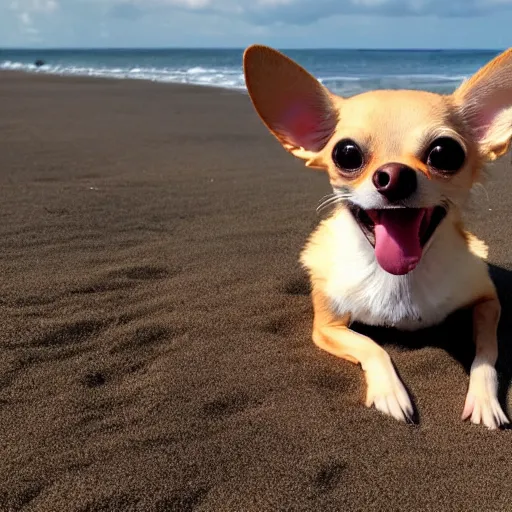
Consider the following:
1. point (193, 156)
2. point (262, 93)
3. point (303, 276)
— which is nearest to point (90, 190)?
point (193, 156)

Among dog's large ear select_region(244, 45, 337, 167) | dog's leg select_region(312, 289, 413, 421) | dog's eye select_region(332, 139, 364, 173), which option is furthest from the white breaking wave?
dog's eye select_region(332, 139, 364, 173)

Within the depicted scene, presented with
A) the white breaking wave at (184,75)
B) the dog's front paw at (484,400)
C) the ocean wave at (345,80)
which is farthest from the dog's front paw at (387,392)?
the white breaking wave at (184,75)

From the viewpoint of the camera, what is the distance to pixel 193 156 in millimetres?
7301

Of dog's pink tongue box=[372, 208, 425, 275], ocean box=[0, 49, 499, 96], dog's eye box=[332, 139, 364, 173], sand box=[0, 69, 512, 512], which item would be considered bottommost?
ocean box=[0, 49, 499, 96]

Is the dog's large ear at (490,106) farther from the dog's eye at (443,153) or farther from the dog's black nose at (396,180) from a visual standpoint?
the dog's black nose at (396,180)

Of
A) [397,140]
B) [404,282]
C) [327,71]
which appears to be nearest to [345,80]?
[327,71]

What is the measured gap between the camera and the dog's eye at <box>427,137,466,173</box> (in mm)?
2277

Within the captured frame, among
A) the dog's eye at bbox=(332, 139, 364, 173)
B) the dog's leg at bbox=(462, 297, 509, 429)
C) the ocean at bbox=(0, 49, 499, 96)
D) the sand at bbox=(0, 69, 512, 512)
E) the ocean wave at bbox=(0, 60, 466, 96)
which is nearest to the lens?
the sand at bbox=(0, 69, 512, 512)

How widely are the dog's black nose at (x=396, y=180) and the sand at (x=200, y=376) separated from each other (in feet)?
2.65

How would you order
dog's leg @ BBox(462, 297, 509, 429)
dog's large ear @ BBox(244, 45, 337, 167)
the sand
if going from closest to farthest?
1. the sand
2. dog's leg @ BBox(462, 297, 509, 429)
3. dog's large ear @ BBox(244, 45, 337, 167)

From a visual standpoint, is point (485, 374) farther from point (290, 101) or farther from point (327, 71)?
point (327, 71)

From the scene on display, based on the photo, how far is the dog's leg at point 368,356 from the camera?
2.33 metres

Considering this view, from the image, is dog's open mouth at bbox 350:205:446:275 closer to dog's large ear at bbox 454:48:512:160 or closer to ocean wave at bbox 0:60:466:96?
dog's large ear at bbox 454:48:512:160

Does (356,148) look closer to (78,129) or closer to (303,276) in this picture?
(303,276)
